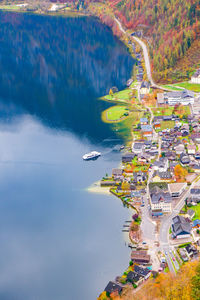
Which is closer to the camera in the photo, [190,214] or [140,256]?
[140,256]

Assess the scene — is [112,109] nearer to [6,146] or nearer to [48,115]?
[48,115]

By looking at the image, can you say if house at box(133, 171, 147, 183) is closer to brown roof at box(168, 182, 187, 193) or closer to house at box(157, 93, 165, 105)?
brown roof at box(168, 182, 187, 193)

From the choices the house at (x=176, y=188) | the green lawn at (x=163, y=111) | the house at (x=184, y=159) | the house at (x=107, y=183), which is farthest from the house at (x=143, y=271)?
the green lawn at (x=163, y=111)

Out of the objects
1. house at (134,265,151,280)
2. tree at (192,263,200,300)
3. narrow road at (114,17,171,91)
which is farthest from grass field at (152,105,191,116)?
tree at (192,263,200,300)

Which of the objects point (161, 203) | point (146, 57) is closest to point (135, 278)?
point (161, 203)

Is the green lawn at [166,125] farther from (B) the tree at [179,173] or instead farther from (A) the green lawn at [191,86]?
(A) the green lawn at [191,86]

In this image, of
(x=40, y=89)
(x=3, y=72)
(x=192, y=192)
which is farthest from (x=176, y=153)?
(x=3, y=72)

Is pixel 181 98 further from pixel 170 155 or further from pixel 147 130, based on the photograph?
pixel 170 155

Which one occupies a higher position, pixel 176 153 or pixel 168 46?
pixel 168 46
